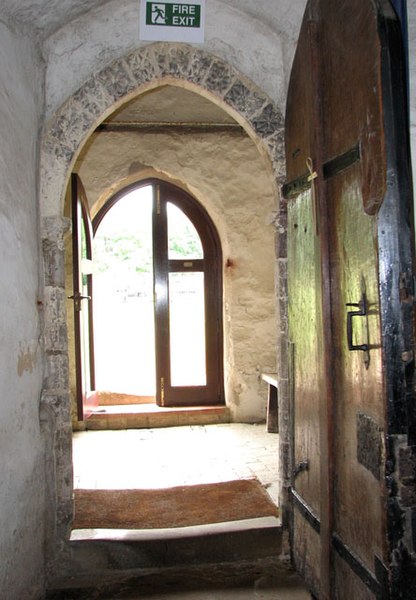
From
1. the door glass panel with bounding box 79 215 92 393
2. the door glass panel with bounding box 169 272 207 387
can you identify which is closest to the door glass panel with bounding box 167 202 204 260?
the door glass panel with bounding box 169 272 207 387

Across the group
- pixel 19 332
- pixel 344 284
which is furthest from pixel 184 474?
pixel 344 284

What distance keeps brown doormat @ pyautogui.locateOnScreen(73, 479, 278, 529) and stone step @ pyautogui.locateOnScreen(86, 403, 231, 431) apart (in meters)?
1.80

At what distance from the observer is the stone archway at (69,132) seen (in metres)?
2.78

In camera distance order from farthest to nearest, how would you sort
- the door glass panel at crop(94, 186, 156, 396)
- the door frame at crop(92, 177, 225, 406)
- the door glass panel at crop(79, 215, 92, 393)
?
the door glass panel at crop(94, 186, 156, 396), the door frame at crop(92, 177, 225, 406), the door glass panel at crop(79, 215, 92, 393)

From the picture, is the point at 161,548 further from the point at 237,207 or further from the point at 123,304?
the point at 123,304

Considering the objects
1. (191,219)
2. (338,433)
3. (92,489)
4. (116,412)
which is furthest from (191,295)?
(338,433)

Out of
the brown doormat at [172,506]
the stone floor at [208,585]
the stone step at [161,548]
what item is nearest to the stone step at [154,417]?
the brown doormat at [172,506]

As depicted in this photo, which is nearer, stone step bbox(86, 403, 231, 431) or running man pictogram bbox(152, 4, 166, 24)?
running man pictogram bbox(152, 4, 166, 24)

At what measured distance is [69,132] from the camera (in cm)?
281

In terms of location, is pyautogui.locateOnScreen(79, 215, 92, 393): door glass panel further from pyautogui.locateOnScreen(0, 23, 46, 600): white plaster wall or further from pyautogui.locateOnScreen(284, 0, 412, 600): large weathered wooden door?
pyautogui.locateOnScreen(284, 0, 412, 600): large weathered wooden door

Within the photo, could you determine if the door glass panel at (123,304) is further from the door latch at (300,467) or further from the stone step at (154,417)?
the door latch at (300,467)

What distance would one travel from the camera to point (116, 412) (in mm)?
5328

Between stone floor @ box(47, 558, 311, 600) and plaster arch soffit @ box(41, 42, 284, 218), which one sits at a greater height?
plaster arch soffit @ box(41, 42, 284, 218)

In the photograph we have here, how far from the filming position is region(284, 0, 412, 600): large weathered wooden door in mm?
1775
